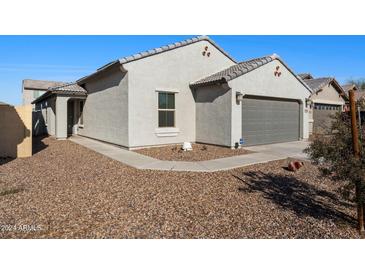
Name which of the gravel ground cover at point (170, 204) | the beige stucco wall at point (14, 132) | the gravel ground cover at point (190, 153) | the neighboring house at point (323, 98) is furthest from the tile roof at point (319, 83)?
the beige stucco wall at point (14, 132)

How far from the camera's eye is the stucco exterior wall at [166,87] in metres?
12.1

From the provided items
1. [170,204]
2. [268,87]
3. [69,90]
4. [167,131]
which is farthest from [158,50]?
[170,204]

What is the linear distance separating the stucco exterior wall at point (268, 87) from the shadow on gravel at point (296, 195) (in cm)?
504

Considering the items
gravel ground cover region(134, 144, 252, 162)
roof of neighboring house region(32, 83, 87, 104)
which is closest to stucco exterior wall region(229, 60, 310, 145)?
gravel ground cover region(134, 144, 252, 162)

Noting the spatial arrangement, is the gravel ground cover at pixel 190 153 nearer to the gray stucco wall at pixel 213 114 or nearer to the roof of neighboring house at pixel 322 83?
the gray stucco wall at pixel 213 114

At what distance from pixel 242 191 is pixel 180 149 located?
20.7 ft

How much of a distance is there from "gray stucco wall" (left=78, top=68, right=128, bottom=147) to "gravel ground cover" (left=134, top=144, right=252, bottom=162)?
A: 5.53ft

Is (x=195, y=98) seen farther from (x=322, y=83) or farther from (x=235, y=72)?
(x=322, y=83)

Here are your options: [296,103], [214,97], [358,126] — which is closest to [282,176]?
[358,126]

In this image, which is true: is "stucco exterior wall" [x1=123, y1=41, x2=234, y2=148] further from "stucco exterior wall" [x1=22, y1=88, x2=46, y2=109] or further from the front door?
"stucco exterior wall" [x1=22, y1=88, x2=46, y2=109]

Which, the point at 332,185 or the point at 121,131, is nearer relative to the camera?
the point at 332,185

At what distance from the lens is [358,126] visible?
4094 millimetres

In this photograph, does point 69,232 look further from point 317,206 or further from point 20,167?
point 20,167

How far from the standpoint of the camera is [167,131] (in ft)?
43.0
